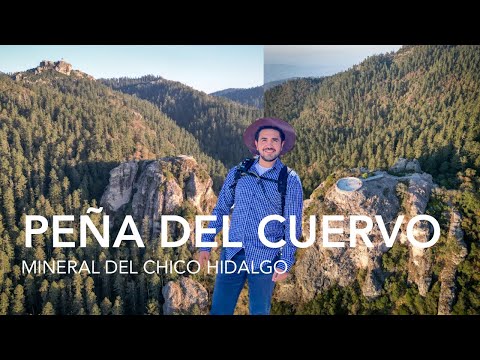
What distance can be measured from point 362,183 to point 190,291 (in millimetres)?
4039

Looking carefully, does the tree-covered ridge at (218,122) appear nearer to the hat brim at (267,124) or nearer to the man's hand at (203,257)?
the hat brim at (267,124)

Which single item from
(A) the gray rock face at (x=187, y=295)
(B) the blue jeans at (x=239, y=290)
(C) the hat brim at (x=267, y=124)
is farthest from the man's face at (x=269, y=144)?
(A) the gray rock face at (x=187, y=295)

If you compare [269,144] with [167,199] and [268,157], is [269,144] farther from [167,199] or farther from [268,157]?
[167,199]

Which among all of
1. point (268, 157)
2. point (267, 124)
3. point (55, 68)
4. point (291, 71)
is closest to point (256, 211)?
point (268, 157)

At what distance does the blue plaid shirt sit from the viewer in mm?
5391

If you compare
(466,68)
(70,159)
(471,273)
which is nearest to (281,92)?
(466,68)

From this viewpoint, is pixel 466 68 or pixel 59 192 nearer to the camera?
pixel 466 68

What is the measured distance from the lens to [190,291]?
5980 millimetres

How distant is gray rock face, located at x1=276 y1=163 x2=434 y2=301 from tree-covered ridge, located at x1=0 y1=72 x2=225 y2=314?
2300 millimetres

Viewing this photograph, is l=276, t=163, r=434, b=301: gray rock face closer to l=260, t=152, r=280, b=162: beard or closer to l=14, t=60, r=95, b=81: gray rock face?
l=260, t=152, r=280, b=162: beard

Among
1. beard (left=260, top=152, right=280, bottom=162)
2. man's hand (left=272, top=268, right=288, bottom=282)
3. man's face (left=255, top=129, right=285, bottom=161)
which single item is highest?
man's face (left=255, top=129, right=285, bottom=161)

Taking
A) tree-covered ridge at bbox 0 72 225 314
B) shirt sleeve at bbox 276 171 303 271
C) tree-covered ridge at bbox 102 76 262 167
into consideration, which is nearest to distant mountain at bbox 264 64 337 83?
tree-covered ridge at bbox 102 76 262 167

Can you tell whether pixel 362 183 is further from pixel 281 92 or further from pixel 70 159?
pixel 70 159

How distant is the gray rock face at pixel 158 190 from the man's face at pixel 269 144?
151 cm
